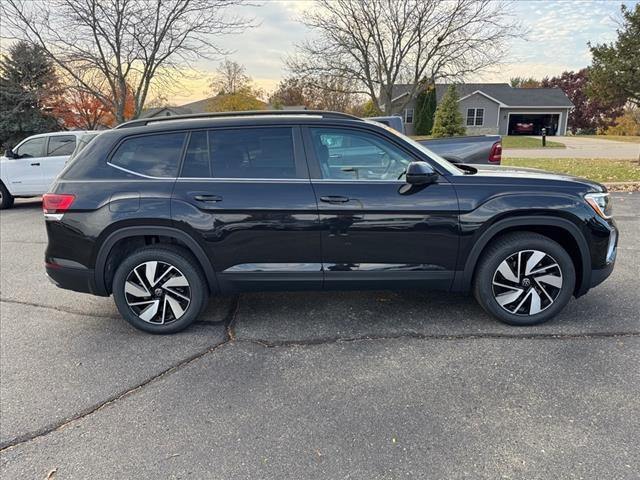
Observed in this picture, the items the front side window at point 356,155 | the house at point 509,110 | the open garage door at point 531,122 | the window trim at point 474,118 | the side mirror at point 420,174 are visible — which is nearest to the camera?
the side mirror at point 420,174

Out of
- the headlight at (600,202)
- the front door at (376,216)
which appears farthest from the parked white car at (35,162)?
the headlight at (600,202)

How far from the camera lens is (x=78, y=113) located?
23.9m

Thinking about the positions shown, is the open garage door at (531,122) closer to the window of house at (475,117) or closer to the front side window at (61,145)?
the window of house at (475,117)

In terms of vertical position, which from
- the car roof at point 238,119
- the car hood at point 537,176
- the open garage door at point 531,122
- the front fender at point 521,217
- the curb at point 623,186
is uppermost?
the open garage door at point 531,122

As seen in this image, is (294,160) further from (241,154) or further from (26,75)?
(26,75)

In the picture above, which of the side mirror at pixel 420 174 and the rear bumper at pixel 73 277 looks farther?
the rear bumper at pixel 73 277

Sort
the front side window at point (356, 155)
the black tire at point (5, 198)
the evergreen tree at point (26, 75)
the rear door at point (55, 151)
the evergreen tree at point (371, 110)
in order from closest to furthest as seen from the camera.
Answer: the front side window at point (356, 155), the rear door at point (55, 151), the black tire at point (5, 198), the evergreen tree at point (26, 75), the evergreen tree at point (371, 110)

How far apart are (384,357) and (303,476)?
1232 millimetres

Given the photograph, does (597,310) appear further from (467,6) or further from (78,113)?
(78,113)

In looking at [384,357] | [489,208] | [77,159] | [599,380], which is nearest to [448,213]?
[489,208]

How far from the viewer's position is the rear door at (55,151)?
9688 millimetres

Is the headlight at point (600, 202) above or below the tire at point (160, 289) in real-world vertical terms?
above

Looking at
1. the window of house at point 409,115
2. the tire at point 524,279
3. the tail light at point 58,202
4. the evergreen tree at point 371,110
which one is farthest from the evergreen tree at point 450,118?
the tail light at point 58,202

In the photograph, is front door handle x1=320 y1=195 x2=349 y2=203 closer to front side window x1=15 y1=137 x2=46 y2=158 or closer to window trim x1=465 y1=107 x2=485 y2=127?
front side window x1=15 y1=137 x2=46 y2=158
